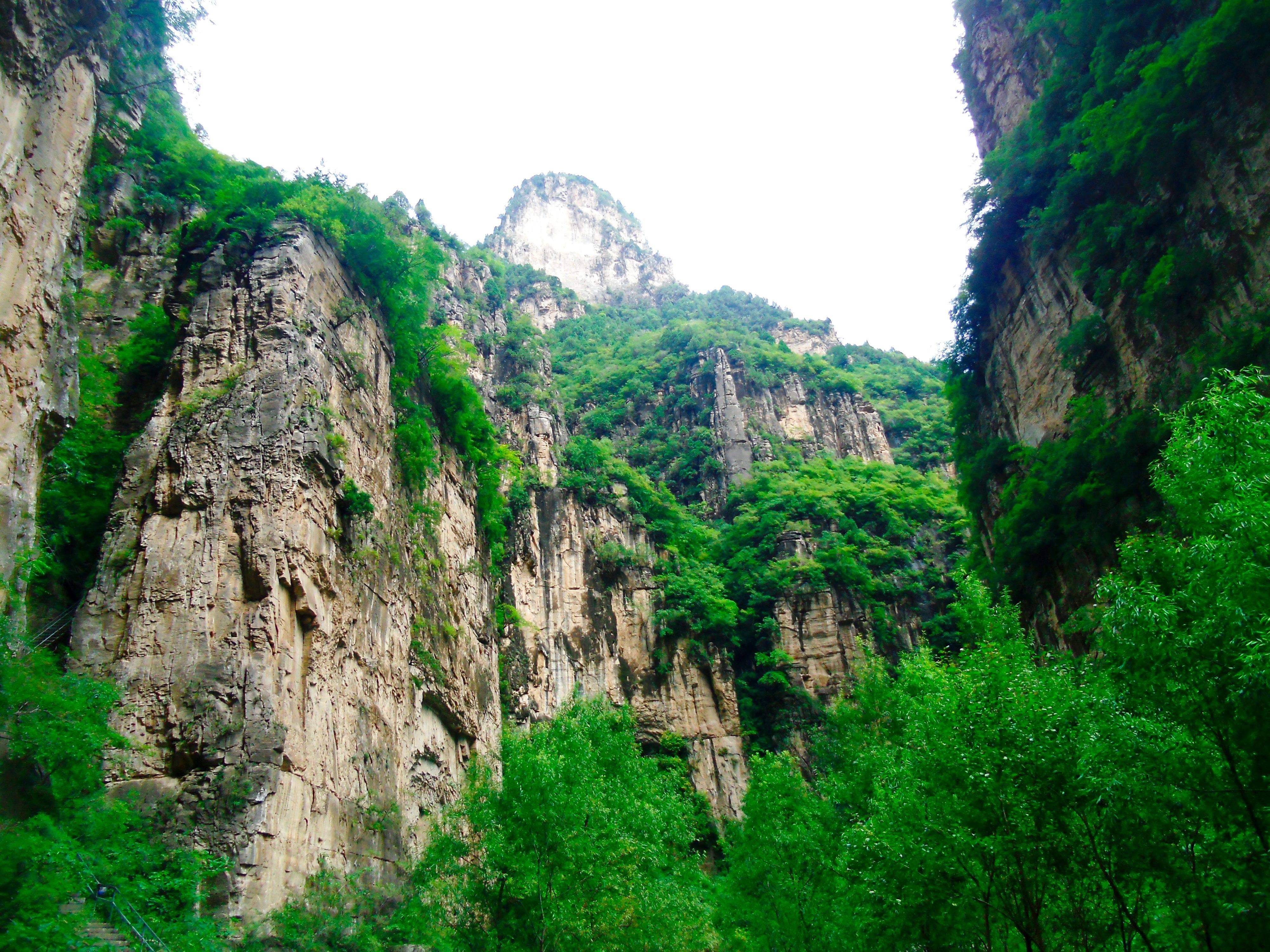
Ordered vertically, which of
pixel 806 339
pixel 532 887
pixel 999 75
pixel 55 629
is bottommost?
pixel 532 887

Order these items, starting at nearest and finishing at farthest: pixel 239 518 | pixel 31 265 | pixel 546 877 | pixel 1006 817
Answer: pixel 1006 817 → pixel 31 265 → pixel 239 518 → pixel 546 877

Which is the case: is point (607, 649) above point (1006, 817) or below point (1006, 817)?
above

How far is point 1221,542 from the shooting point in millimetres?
8312

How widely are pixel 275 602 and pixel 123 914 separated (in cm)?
556

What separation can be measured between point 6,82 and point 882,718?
29.1 metres

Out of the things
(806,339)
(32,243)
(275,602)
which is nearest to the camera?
(32,243)

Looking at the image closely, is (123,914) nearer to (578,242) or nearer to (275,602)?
(275,602)

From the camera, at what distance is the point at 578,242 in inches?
4360

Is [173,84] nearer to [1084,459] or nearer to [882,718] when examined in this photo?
[1084,459]

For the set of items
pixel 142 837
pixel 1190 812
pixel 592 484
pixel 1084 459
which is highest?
pixel 592 484

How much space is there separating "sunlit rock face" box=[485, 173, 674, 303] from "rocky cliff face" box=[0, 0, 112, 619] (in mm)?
90134

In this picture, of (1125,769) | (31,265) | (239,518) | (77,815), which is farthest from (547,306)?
(1125,769)

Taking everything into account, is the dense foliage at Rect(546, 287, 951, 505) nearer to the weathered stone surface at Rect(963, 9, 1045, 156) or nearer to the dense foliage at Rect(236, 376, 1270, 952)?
the weathered stone surface at Rect(963, 9, 1045, 156)

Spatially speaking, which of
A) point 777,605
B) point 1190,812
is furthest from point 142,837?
point 777,605
